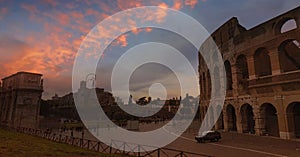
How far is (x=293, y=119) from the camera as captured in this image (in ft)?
77.1

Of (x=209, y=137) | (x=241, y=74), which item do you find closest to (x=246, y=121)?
(x=241, y=74)

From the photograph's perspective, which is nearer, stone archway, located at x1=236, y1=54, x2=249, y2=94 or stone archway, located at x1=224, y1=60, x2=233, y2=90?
stone archway, located at x1=236, y1=54, x2=249, y2=94

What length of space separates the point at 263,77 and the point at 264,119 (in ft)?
17.4

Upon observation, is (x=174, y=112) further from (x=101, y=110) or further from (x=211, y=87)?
(x=211, y=87)

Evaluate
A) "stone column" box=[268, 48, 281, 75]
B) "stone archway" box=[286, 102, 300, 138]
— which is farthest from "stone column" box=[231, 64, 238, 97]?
"stone archway" box=[286, 102, 300, 138]

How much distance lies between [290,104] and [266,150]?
7.94 metres

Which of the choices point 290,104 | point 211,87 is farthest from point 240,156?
point 211,87

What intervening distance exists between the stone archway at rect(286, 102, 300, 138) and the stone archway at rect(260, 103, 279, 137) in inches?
80.6

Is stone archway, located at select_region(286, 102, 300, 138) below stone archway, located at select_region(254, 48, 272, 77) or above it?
below

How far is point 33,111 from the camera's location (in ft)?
136

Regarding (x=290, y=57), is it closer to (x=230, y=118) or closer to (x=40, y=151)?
(x=230, y=118)

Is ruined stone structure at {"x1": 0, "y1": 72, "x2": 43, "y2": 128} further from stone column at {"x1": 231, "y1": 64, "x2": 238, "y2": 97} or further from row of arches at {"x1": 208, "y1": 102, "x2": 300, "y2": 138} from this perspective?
stone column at {"x1": 231, "y1": 64, "x2": 238, "y2": 97}

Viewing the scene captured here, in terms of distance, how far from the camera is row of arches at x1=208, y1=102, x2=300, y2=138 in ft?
76.5

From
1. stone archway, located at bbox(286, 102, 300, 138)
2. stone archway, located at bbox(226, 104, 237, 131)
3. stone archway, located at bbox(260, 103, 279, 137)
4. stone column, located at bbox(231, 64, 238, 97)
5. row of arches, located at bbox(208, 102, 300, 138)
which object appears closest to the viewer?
stone archway, located at bbox(286, 102, 300, 138)
